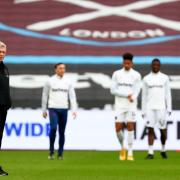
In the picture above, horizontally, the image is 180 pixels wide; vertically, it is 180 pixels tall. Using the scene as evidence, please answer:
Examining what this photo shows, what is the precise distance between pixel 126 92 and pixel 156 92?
836mm

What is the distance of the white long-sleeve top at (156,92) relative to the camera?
1450 centimetres

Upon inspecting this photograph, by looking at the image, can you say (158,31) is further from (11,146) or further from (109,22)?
(11,146)

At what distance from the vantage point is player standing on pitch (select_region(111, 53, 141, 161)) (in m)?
13.9

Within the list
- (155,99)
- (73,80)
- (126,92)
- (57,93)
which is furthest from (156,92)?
(73,80)

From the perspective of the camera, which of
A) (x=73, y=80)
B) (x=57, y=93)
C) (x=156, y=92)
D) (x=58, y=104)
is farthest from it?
(x=73, y=80)

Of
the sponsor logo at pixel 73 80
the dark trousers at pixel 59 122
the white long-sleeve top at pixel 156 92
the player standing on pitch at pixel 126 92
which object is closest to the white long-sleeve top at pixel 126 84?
the player standing on pitch at pixel 126 92

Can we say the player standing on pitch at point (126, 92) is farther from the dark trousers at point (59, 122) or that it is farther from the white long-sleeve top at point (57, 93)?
the dark trousers at point (59, 122)

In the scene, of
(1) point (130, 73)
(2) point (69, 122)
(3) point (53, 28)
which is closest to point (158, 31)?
(3) point (53, 28)

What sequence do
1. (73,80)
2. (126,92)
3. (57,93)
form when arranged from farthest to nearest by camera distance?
(73,80), (57,93), (126,92)

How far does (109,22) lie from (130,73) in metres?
9.93

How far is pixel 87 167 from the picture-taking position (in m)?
11.9

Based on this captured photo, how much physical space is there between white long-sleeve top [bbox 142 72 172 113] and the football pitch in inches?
38.4

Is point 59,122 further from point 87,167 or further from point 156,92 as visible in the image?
point 87,167

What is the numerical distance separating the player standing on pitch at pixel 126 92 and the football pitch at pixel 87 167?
2.11 feet
